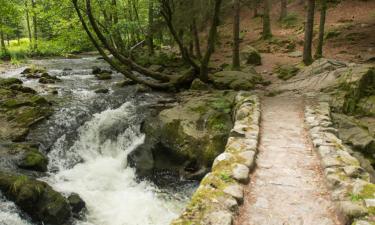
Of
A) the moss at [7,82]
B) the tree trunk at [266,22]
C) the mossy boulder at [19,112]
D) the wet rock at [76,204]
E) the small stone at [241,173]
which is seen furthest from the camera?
the tree trunk at [266,22]

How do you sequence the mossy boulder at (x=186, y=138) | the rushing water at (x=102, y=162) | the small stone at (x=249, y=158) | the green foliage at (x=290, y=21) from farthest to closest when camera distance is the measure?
the green foliage at (x=290, y=21)
the mossy boulder at (x=186, y=138)
the rushing water at (x=102, y=162)
the small stone at (x=249, y=158)

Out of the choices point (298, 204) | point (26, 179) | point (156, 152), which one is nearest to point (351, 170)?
point (298, 204)

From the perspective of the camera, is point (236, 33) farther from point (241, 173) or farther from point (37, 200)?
point (241, 173)

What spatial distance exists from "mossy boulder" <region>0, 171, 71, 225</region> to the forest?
0.08 ft

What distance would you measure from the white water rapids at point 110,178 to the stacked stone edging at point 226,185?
2534 mm

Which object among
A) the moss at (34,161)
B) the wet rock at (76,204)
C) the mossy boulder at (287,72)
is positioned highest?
the mossy boulder at (287,72)

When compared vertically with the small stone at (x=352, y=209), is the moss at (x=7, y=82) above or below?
above

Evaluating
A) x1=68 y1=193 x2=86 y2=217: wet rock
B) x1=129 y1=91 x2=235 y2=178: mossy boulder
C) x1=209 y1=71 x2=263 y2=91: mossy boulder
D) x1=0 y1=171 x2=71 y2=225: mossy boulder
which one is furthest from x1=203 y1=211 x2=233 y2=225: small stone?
x1=209 y1=71 x2=263 y2=91: mossy boulder

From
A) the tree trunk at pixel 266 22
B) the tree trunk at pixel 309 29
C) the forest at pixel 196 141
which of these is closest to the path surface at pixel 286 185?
the forest at pixel 196 141

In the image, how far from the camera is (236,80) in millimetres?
14062

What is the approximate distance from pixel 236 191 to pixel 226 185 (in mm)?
192

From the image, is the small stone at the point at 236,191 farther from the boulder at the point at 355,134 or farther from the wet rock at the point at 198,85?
the wet rock at the point at 198,85

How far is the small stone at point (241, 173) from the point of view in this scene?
17.6 feet

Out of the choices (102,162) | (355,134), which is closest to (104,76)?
(102,162)
